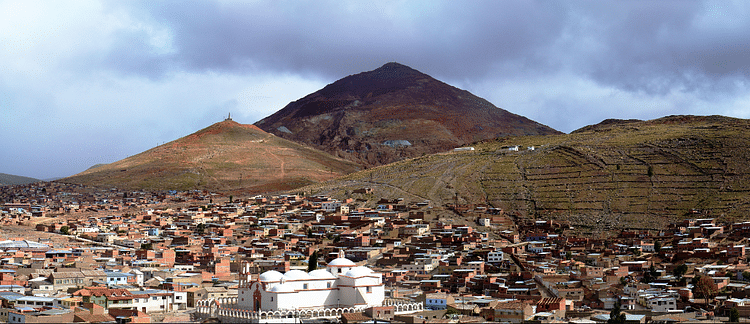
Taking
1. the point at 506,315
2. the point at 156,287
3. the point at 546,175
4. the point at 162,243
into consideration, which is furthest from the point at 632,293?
the point at 546,175

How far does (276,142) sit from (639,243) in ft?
317

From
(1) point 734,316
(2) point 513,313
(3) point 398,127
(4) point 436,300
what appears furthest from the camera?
(3) point 398,127

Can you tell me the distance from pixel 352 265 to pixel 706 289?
18138 millimetres

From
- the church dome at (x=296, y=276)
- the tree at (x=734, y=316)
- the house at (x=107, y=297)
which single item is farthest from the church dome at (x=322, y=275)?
the tree at (x=734, y=316)

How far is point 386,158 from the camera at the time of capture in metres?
162

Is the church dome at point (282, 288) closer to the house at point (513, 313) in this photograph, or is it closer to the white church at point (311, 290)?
the white church at point (311, 290)

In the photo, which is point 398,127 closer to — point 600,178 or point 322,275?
point 600,178

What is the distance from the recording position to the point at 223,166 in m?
131

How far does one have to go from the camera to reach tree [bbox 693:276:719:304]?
149 feet

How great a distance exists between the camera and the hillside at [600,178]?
75750 millimetres

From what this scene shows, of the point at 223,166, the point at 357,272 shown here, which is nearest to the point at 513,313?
the point at 357,272

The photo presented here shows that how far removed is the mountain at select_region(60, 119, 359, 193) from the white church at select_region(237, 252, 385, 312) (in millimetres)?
75797

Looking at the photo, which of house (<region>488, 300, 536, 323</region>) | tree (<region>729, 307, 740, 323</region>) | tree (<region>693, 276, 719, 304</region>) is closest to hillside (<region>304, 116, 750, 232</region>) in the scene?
tree (<region>693, 276, 719, 304</region>)

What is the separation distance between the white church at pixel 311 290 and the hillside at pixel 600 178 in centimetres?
3580
